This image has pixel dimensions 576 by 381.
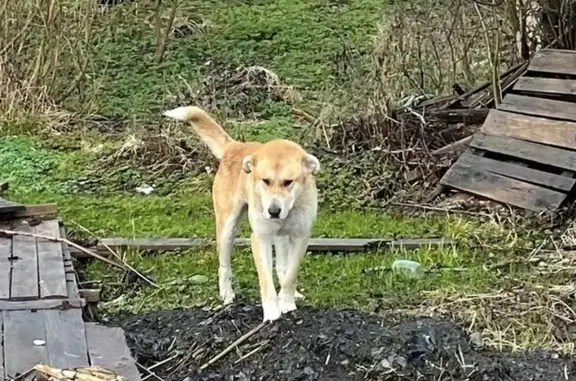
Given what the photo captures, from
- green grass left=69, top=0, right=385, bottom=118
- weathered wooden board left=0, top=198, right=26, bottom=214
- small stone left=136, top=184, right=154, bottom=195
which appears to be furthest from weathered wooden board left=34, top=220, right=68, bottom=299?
green grass left=69, top=0, right=385, bottom=118

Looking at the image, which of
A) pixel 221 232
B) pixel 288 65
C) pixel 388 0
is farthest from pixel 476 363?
pixel 388 0

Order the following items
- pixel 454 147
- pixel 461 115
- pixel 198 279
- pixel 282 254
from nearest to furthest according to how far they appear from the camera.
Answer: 1. pixel 282 254
2. pixel 198 279
3. pixel 454 147
4. pixel 461 115

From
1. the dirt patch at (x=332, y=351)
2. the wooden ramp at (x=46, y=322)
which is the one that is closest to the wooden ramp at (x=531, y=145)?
the dirt patch at (x=332, y=351)

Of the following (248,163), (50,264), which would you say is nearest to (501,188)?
(248,163)

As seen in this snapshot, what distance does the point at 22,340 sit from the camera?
535 cm

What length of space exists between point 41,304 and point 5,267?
939 millimetres

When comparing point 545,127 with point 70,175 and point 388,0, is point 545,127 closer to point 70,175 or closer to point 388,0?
→ point 70,175

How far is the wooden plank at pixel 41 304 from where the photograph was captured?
589 cm

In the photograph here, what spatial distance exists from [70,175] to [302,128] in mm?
2801

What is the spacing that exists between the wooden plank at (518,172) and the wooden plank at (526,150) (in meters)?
0.09

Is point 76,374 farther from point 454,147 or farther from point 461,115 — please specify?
point 461,115

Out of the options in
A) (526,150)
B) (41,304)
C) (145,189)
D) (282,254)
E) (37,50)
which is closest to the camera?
(41,304)

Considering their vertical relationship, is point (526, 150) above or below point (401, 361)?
below

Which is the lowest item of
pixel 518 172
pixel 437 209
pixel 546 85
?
pixel 437 209
